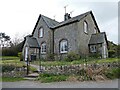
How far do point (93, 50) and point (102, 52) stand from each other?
1.36 metres

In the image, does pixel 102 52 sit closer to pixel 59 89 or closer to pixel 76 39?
pixel 76 39

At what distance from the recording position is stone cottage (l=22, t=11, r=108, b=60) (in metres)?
25.1

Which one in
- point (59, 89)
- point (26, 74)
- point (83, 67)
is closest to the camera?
point (59, 89)

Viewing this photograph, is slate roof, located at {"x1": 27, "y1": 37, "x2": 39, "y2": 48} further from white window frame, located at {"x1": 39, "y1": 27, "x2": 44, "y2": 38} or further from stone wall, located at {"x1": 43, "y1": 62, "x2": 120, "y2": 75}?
stone wall, located at {"x1": 43, "y1": 62, "x2": 120, "y2": 75}

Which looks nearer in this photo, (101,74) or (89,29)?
(101,74)

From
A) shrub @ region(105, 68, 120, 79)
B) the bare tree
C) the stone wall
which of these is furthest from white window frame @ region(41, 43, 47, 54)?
the bare tree

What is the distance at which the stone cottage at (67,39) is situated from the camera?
82.3ft

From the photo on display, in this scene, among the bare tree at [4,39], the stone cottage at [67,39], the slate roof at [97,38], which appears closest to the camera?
the stone cottage at [67,39]

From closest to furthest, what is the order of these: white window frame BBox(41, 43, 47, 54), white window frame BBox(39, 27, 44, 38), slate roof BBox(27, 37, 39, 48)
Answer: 1. slate roof BBox(27, 37, 39, 48)
2. white window frame BBox(41, 43, 47, 54)
3. white window frame BBox(39, 27, 44, 38)

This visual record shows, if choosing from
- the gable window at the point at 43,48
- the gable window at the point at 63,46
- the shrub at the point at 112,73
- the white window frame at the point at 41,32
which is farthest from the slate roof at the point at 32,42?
the shrub at the point at 112,73

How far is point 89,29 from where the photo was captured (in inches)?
1109

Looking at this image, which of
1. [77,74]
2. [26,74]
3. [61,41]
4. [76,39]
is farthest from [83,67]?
[61,41]

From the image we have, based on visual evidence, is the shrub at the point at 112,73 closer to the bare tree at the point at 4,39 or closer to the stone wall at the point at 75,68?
the stone wall at the point at 75,68

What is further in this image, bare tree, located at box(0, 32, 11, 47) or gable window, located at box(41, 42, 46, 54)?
bare tree, located at box(0, 32, 11, 47)
